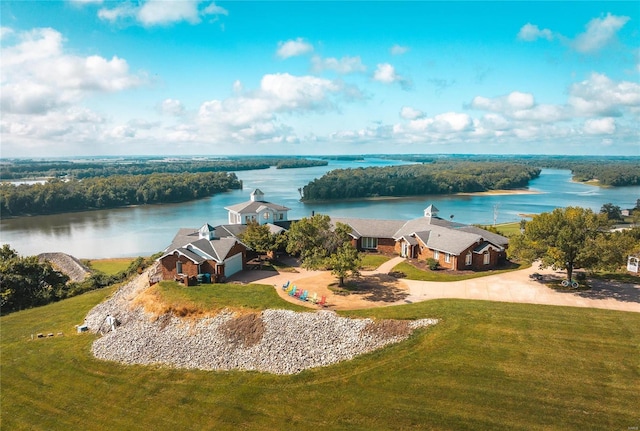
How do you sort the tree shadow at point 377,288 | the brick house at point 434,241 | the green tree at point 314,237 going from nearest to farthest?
the tree shadow at point 377,288 < the green tree at point 314,237 < the brick house at point 434,241

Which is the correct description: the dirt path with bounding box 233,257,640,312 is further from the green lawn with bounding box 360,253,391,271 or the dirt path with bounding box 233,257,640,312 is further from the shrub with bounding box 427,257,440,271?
the shrub with bounding box 427,257,440,271

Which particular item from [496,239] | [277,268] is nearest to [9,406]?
[277,268]

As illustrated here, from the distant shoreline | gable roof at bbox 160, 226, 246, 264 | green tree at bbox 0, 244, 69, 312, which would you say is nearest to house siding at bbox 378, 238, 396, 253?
gable roof at bbox 160, 226, 246, 264

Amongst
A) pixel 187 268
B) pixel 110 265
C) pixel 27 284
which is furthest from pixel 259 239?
pixel 110 265

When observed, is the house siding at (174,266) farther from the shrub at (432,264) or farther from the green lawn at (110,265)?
the shrub at (432,264)

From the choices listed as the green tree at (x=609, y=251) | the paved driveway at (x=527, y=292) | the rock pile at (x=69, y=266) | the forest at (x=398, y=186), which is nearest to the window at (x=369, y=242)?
the paved driveway at (x=527, y=292)

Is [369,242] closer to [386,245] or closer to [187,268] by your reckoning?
[386,245]
